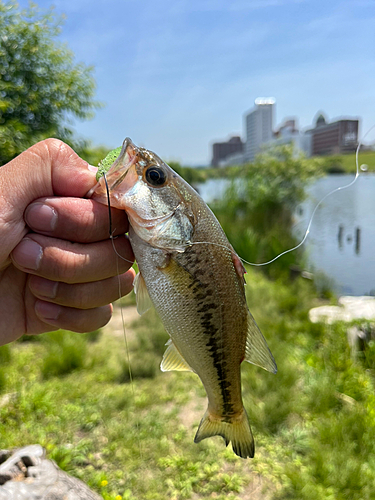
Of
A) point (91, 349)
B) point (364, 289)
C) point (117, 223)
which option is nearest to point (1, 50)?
point (91, 349)

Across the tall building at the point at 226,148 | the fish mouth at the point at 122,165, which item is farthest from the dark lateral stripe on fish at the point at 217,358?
the tall building at the point at 226,148

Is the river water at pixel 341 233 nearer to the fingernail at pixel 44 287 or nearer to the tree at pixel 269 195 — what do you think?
the tree at pixel 269 195

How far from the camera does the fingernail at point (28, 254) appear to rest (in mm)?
1448

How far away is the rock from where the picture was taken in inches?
95.0

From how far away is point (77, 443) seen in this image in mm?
3650

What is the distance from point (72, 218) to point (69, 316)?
0.52 m

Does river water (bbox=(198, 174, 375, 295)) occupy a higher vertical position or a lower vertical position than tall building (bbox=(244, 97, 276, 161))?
lower

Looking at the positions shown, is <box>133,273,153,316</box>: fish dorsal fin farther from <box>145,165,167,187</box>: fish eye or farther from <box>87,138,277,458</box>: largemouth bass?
<box>145,165,167,187</box>: fish eye

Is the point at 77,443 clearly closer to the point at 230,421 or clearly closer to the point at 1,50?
the point at 230,421

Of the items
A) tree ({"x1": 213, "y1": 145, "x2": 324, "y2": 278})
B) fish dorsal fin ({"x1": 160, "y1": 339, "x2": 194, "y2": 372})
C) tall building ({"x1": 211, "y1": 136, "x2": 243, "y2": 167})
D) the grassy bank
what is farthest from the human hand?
tall building ({"x1": 211, "y1": 136, "x2": 243, "y2": 167})

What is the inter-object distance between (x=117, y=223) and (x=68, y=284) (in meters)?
0.36

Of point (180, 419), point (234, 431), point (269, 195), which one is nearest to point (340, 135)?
point (269, 195)

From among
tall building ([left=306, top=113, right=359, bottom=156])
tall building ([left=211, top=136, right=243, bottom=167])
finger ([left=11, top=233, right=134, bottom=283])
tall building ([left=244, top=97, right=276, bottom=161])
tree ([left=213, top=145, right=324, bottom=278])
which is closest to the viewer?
finger ([left=11, top=233, right=134, bottom=283])

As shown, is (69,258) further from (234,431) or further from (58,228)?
(234,431)
